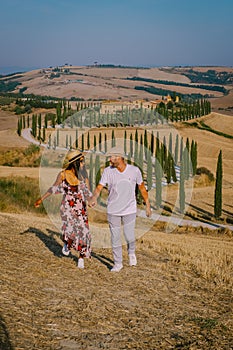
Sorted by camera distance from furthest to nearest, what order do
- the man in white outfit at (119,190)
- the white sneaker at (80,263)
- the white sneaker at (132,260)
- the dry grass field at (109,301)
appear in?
the white sneaker at (132,260) → the white sneaker at (80,263) → the man in white outfit at (119,190) → the dry grass field at (109,301)

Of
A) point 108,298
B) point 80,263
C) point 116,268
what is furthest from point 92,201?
point 108,298

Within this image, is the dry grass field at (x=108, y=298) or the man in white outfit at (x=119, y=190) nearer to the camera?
the dry grass field at (x=108, y=298)

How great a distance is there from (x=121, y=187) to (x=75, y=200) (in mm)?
763

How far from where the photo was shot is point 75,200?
25.6 ft

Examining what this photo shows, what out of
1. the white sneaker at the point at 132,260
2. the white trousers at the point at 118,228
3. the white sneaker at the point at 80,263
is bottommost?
the white sneaker at the point at 132,260

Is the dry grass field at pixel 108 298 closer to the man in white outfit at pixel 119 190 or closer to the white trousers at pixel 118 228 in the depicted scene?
the white trousers at pixel 118 228

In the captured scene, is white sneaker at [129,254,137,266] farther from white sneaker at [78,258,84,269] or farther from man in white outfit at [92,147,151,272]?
white sneaker at [78,258,84,269]

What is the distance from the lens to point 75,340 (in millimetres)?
5047

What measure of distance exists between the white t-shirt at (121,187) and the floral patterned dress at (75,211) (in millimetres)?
389

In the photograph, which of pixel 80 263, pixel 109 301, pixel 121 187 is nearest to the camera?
pixel 109 301

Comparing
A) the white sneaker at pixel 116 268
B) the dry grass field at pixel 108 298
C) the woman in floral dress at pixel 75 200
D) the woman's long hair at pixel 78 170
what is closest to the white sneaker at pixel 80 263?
the dry grass field at pixel 108 298

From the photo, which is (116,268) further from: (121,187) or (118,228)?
(121,187)

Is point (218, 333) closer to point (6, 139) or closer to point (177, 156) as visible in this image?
point (177, 156)

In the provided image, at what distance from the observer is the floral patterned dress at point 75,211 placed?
7793mm
